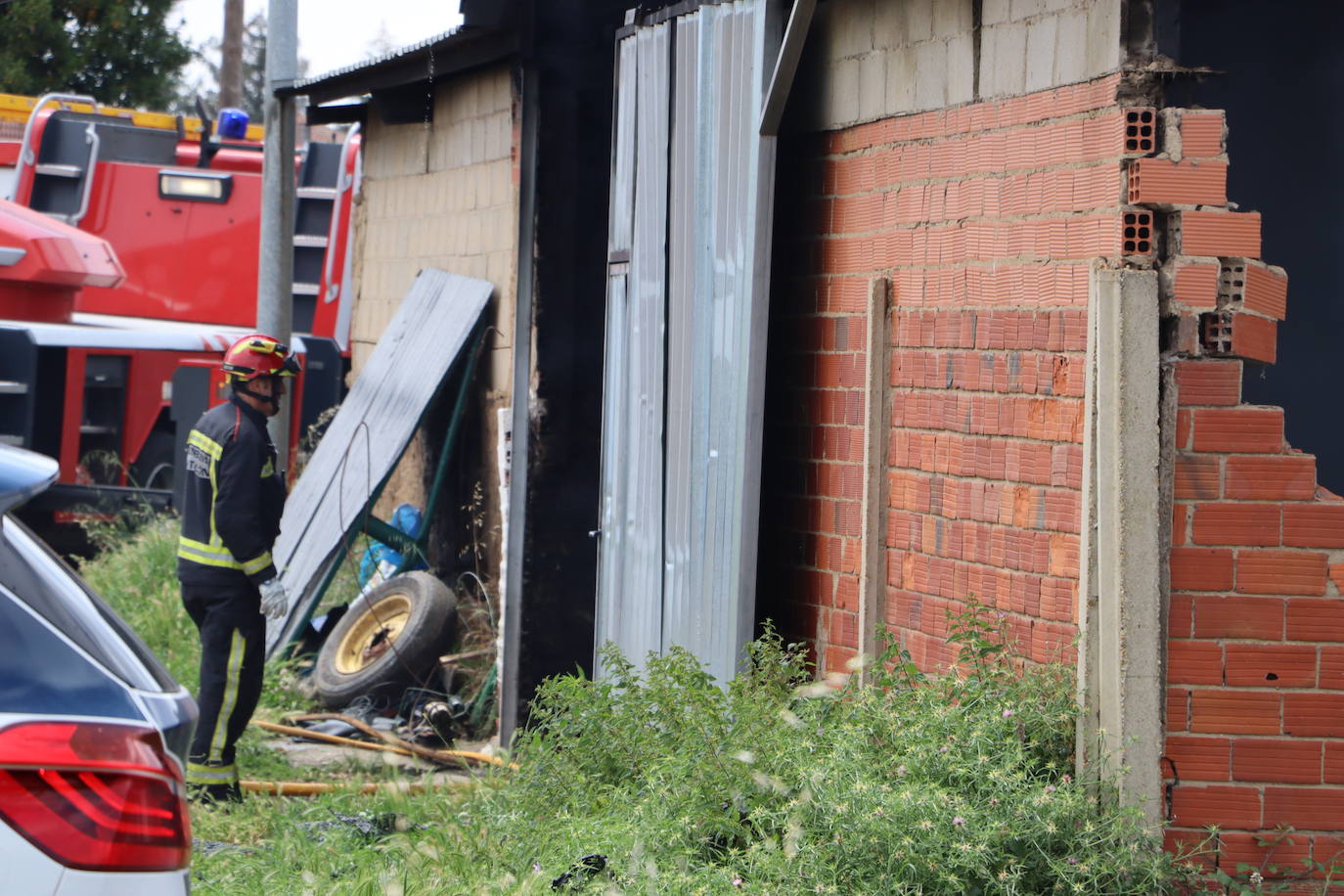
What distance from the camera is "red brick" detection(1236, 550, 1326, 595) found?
389 centimetres

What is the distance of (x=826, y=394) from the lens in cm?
536

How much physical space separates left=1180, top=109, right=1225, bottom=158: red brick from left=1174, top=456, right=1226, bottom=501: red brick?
673mm

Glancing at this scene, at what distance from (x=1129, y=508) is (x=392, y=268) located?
717 centimetres

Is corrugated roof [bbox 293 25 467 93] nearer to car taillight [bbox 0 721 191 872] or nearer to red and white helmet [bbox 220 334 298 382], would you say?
red and white helmet [bbox 220 334 298 382]

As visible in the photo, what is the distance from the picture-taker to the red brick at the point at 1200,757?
3.90 meters

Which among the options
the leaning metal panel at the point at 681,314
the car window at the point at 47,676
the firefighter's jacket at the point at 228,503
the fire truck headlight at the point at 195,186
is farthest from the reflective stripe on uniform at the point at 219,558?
the fire truck headlight at the point at 195,186

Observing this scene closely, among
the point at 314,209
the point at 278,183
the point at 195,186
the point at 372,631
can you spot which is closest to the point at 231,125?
the point at 195,186

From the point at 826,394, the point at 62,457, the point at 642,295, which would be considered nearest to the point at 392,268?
the point at 62,457

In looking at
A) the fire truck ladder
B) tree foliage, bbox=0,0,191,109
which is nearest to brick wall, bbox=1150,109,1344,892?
the fire truck ladder

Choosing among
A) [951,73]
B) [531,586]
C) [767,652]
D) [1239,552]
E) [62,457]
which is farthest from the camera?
[62,457]

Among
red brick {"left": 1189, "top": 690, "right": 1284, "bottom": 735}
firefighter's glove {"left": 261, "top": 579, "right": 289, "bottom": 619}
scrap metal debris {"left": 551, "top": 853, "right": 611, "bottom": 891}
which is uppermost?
red brick {"left": 1189, "top": 690, "right": 1284, "bottom": 735}

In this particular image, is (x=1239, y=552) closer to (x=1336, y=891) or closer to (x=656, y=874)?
(x=1336, y=891)

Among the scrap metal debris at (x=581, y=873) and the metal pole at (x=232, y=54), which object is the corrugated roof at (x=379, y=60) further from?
the metal pole at (x=232, y=54)

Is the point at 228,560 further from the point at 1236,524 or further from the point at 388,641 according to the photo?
the point at 1236,524
